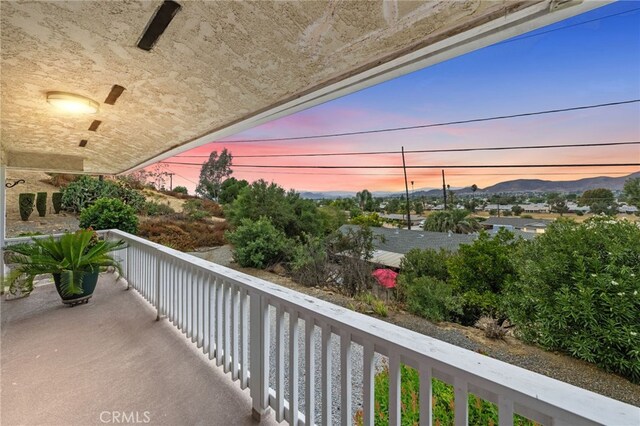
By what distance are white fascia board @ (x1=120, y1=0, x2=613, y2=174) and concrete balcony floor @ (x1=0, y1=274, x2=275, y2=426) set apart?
2048 mm

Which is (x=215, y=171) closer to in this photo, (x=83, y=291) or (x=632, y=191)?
(x=83, y=291)

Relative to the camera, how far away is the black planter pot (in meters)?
3.01

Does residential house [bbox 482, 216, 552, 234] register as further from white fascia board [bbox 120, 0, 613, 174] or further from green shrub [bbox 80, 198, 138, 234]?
green shrub [bbox 80, 198, 138, 234]

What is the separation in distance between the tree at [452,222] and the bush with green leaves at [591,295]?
7.13 feet

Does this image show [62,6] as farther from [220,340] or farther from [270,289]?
[220,340]

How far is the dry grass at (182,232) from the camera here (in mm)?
6949

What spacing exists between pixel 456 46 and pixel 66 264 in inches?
161

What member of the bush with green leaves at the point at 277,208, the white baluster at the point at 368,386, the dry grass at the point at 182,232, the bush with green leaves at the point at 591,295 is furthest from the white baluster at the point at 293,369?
the bush with green leaves at the point at 277,208

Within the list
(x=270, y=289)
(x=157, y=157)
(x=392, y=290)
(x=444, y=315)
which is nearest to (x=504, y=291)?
(x=444, y=315)

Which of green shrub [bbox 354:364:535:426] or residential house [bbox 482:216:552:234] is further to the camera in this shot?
residential house [bbox 482:216:552:234]

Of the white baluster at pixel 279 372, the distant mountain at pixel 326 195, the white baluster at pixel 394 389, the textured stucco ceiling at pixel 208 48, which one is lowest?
the white baluster at pixel 279 372

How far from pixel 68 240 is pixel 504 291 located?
5.28m

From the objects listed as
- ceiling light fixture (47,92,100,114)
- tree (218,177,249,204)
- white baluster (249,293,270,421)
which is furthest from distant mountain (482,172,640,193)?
tree (218,177,249,204)

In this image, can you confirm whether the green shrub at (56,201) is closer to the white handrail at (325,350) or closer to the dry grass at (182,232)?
the dry grass at (182,232)
